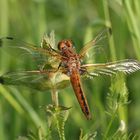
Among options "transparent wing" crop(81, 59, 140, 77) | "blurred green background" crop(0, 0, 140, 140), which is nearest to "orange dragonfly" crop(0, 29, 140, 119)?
"transparent wing" crop(81, 59, 140, 77)

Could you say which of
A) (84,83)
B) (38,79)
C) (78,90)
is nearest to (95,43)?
(78,90)

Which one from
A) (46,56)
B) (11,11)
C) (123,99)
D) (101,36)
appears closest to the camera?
(123,99)

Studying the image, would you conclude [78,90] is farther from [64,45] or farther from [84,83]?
[84,83]

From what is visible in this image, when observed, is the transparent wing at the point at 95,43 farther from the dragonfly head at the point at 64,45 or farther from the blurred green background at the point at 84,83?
the blurred green background at the point at 84,83

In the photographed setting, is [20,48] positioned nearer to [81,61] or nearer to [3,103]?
[81,61]

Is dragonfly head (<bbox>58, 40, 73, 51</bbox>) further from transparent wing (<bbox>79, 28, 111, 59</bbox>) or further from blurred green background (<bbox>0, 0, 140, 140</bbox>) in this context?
blurred green background (<bbox>0, 0, 140, 140</bbox>)

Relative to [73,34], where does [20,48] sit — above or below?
below

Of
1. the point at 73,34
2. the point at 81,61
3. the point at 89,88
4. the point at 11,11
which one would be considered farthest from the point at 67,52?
the point at 11,11
